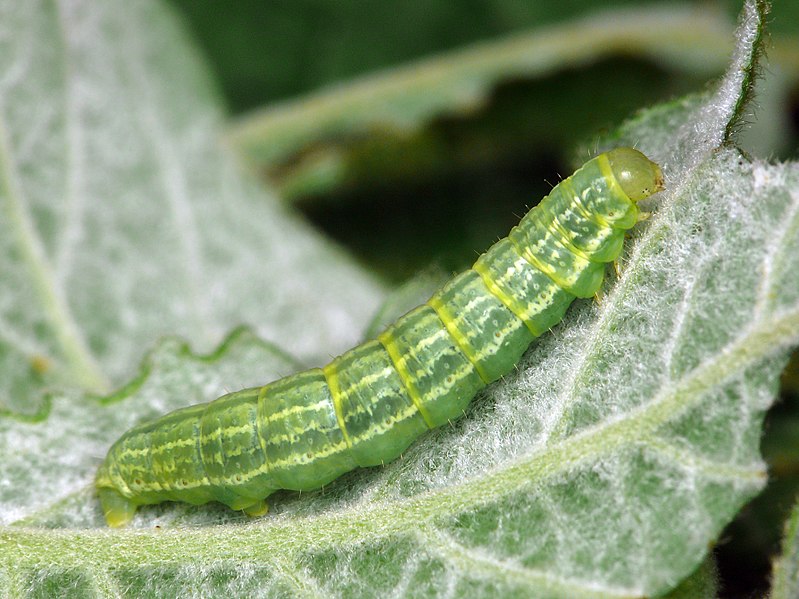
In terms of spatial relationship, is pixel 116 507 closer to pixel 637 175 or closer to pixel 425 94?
pixel 637 175

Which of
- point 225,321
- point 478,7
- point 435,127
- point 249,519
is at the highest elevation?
point 478,7

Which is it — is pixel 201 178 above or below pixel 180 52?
below

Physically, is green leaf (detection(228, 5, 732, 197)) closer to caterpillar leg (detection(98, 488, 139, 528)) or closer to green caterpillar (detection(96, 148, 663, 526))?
green caterpillar (detection(96, 148, 663, 526))

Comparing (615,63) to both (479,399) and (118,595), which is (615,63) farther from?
(118,595)

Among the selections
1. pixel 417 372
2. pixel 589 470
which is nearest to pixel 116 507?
pixel 417 372

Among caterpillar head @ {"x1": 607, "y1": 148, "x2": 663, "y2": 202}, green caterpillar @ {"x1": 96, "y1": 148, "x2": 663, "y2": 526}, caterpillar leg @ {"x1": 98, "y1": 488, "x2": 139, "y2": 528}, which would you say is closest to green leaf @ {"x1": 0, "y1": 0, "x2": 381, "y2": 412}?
caterpillar leg @ {"x1": 98, "y1": 488, "x2": 139, "y2": 528}

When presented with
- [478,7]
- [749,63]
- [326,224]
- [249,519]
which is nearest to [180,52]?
[326,224]

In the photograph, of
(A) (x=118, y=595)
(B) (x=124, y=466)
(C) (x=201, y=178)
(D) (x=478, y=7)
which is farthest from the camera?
(D) (x=478, y=7)
